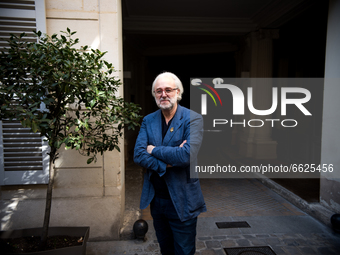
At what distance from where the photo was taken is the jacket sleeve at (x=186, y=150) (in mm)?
2291

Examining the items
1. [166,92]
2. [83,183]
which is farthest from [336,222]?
[83,183]

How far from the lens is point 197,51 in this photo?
41.5 feet

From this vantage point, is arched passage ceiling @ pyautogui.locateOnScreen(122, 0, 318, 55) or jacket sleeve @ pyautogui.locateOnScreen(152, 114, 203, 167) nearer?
jacket sleeve @ pyautogui.locateOnScreen(152, 114, 203, 167)

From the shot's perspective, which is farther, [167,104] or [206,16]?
[206,16]

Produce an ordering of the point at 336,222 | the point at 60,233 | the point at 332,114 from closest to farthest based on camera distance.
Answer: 1. the point at 60,233
2. the point at 336,222
3. the point at 332,114

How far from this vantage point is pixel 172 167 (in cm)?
242

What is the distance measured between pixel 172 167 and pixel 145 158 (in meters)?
0.28

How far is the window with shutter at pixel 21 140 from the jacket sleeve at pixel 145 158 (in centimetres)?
178

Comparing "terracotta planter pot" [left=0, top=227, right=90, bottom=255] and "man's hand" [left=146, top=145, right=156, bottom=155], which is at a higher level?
"man's hand" [left=146, top=145, right=156, bottom=155]

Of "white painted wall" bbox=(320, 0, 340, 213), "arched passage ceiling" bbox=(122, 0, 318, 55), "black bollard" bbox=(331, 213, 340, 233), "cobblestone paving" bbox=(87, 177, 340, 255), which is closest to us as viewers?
"cobblestone paving" bbox=(87, 177, 340, 255)

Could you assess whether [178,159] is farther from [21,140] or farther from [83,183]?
[21,140]

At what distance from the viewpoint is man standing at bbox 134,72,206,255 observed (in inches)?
91.8

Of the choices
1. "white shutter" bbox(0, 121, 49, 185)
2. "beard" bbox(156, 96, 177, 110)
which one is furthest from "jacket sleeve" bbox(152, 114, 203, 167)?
"white shutter" bbox(0, 121, 49, 185)

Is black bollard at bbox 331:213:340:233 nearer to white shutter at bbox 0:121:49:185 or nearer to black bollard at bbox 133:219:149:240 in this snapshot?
black bollard at bbox 133:219:149:240
